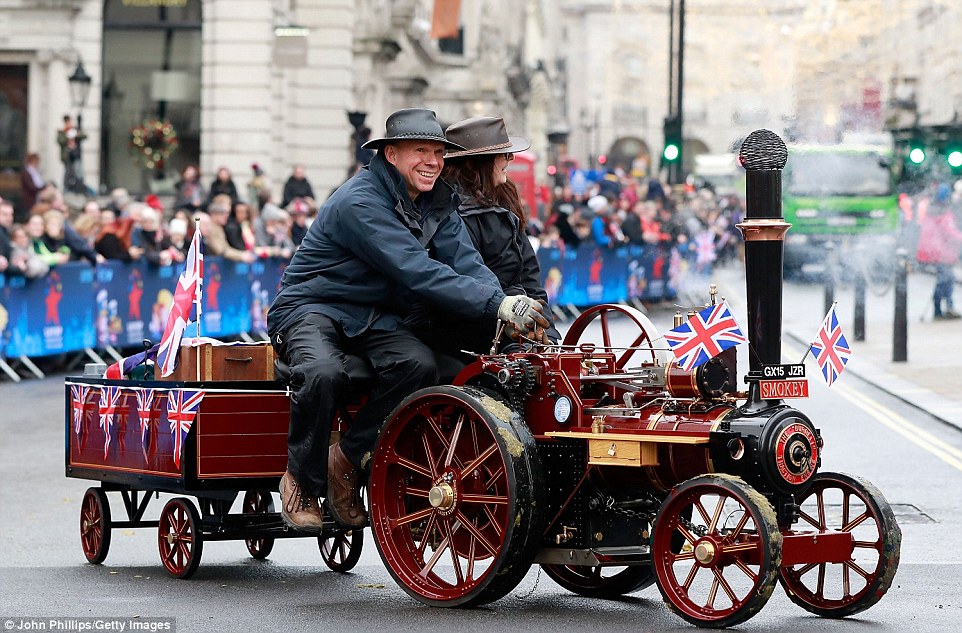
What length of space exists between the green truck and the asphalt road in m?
28.6

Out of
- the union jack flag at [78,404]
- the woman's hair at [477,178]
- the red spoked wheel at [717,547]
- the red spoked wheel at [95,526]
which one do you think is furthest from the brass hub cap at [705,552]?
the union jack flag at [78,404]

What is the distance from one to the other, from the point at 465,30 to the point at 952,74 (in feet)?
112

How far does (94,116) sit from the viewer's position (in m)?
32.6

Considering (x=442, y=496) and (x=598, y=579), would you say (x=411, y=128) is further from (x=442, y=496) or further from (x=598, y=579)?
(x=598, y=579)

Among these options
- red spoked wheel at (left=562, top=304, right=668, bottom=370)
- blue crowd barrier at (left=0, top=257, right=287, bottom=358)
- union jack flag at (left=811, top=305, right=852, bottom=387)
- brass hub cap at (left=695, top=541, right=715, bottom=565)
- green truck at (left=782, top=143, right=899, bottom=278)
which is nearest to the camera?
brass hub cap at (left=695, top=541, right=715, bottom=565)

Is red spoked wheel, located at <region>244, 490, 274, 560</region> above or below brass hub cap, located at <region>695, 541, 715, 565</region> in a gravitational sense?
below

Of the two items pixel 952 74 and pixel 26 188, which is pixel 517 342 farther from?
pixel 952 74

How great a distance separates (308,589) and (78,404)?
1683 millimetres

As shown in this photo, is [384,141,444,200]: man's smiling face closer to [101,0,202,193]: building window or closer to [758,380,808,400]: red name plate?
[758,380,808,400]: red name plate

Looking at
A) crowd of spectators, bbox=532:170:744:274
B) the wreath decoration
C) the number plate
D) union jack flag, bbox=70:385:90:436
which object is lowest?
union jack flag, bbox=70:385:90:436

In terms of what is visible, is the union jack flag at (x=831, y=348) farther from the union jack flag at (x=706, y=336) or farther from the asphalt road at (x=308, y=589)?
the asphalt road at (x=308, y=589)

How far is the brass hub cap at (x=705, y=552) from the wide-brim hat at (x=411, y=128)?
2081mm

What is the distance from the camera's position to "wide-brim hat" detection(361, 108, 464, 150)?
7.74 meters

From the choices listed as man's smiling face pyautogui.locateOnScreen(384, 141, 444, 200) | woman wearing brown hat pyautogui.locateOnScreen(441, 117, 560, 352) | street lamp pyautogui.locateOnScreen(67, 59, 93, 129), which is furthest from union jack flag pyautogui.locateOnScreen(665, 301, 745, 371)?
street lamp pyautogui.locateOnScreen(67, 59, 93, 129)
